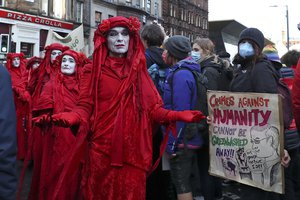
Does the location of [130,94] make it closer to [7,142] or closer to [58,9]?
[7,142]

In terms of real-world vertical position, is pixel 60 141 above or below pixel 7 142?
below

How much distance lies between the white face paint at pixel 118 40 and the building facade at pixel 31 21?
18801 millimetres

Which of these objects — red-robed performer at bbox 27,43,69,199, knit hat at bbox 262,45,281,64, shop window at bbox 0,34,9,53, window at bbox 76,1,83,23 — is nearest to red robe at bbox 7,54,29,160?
red-robed performer at bbox 27,43,69,199

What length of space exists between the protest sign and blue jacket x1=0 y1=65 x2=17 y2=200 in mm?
2105

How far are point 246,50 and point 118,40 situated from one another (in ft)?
3.71

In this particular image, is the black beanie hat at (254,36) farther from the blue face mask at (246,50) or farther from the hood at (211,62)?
the hood at (211,62)

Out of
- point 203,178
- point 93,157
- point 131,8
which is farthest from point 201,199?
point 131,8

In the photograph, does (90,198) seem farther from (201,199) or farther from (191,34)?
(191,34)

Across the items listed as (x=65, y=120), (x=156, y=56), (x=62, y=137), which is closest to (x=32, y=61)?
(x=62, y=137)

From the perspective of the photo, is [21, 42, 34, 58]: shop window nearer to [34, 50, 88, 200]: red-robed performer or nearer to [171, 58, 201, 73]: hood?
[34, 50, 88, 200]: red-robed performer

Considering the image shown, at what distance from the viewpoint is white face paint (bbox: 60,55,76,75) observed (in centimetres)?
545

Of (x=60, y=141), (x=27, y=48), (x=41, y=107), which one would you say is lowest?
(x=60, y=141)

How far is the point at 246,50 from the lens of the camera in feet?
12.3

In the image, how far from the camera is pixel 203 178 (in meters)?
4.69
